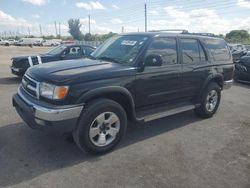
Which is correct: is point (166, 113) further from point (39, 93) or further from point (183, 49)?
point (39, 93)

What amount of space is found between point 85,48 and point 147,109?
6.44 meters

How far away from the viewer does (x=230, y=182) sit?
3316 millimetres

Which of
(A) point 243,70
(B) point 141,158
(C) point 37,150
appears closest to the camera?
(B) point 141,158

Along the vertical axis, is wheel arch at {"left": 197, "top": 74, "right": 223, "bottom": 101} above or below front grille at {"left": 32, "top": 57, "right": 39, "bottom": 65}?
below

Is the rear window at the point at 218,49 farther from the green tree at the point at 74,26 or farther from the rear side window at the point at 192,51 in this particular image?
the green tree at the point at 74,26

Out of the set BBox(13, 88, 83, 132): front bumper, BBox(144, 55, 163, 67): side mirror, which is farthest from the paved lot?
BBox(144, 55, 163, 67): side mirror

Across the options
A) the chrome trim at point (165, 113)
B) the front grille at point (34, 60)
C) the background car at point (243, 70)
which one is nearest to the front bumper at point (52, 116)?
the chrome trim at point (165, 113)

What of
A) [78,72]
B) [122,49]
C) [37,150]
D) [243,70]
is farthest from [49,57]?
[243,70]

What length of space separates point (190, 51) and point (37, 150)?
352 centimetres

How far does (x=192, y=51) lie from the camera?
528 cm

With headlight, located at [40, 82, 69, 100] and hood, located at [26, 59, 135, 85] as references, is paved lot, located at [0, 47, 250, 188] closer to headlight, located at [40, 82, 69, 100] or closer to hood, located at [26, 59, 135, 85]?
headlight, located at [40, 82, 69, 100]

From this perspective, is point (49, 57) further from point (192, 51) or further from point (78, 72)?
point (78, 72)

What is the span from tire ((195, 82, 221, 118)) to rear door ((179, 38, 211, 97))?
1.09ft

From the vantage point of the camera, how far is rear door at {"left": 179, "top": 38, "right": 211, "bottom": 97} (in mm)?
5047
